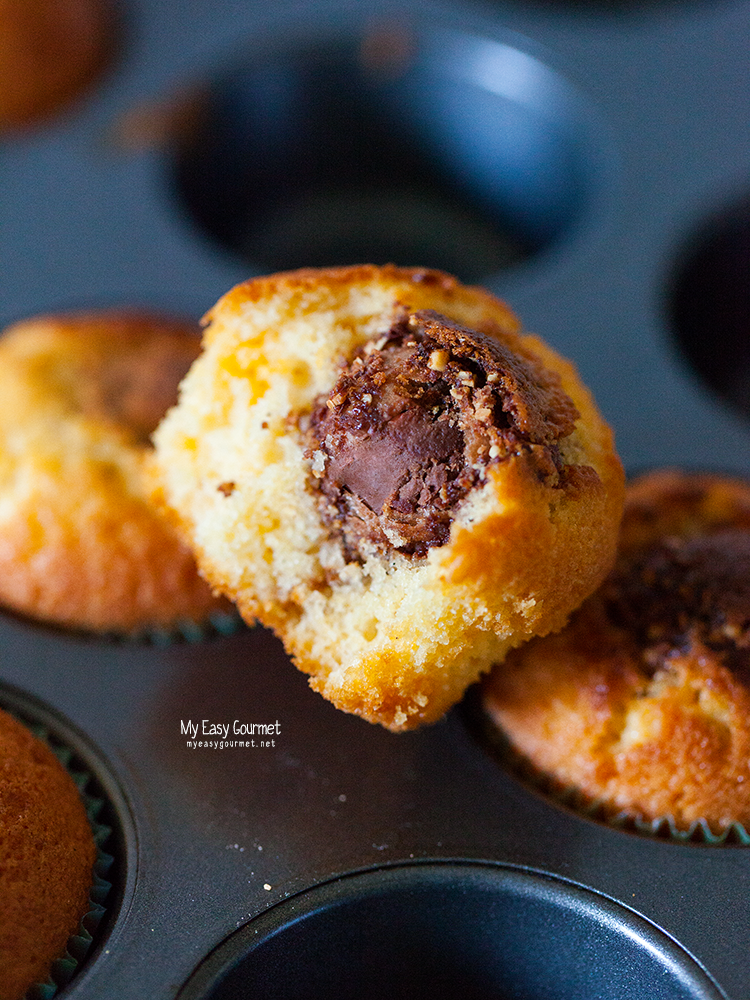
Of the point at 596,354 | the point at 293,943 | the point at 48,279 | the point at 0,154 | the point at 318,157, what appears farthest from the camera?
the point at 318,157

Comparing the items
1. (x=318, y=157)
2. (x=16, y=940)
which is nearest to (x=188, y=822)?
(x=16, y=940)

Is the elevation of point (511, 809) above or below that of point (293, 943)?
above

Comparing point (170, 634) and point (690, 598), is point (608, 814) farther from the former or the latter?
point (170, 634)

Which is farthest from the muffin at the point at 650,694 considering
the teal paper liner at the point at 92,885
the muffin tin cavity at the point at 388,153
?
the muffin tin cavity at the point at 388,153

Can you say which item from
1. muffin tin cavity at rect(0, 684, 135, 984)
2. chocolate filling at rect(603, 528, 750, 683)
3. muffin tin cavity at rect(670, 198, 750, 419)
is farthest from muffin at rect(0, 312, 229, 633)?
muffin tin cavity at rect(670, 198, 750, 419)

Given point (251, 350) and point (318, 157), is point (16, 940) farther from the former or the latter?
point (318, 157)

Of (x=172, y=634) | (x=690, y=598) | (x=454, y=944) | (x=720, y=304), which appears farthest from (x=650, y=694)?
(x=720, y=304)
